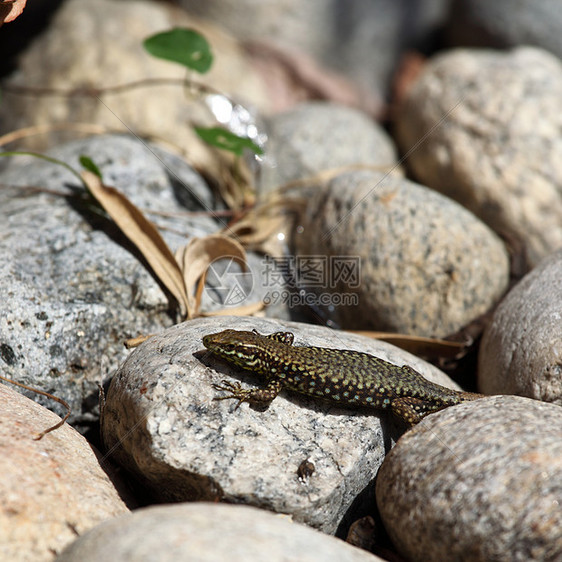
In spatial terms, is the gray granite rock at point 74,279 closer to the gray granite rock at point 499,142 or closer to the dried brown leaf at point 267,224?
the dried brown leaf at point 267,224

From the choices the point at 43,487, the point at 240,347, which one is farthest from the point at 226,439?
the point at 43,487

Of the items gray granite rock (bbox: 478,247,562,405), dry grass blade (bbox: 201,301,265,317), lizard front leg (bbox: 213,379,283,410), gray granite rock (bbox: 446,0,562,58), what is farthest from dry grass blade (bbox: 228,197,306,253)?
gray granite rock (bbox: 446,0,562,58)

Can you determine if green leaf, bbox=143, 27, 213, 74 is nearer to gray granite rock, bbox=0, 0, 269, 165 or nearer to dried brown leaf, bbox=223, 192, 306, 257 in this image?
gray granite rock, bbox=0, 0, 269, 165

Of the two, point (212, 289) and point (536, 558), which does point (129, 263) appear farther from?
point (536, 558)

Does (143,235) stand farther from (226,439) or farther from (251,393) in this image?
(226,439)

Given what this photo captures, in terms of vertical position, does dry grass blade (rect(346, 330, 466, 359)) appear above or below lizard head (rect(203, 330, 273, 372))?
below

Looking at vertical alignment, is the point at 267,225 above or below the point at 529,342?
below

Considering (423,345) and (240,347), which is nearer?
(240,347)
